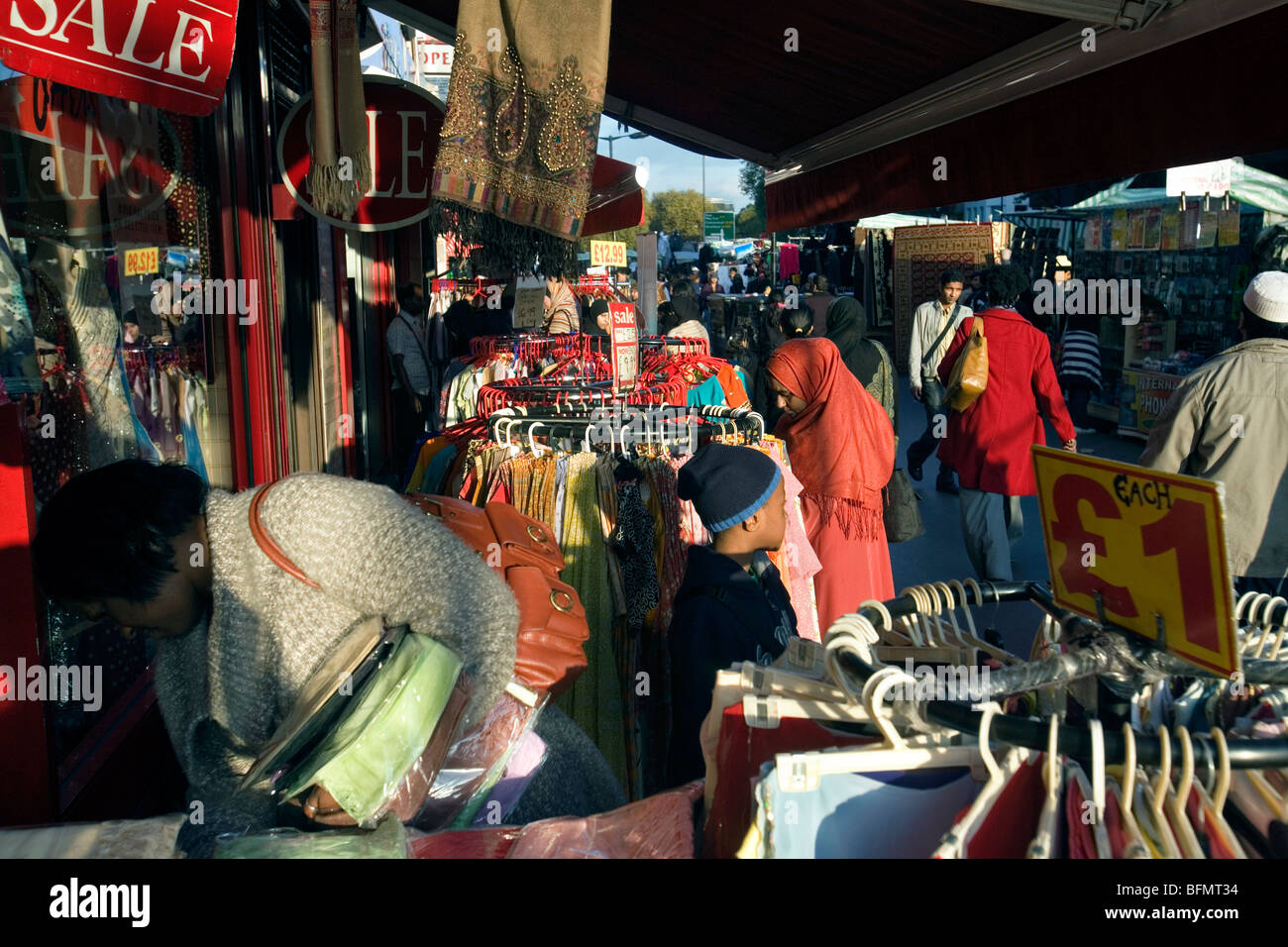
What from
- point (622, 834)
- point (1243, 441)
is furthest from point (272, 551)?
point (1243, 441)

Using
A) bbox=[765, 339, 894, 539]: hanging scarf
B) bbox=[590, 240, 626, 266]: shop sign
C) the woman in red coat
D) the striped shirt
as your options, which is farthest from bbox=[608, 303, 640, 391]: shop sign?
bbox=[590, 240, 626, 266]: shop sign

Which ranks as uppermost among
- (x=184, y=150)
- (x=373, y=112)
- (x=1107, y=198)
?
(x=1107, y=198)

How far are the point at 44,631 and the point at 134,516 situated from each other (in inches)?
29.3

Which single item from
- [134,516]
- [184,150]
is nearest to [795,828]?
[134,516]

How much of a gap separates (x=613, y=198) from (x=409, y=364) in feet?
10.1

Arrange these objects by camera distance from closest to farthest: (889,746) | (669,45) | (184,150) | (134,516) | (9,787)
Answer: (889,746), (134,516), (9,787), (184,150), (669,45)

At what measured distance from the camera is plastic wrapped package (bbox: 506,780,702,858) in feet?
4.88

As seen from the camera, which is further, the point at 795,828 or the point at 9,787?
the point at 9,787

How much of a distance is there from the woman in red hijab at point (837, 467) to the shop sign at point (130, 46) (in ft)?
9.31

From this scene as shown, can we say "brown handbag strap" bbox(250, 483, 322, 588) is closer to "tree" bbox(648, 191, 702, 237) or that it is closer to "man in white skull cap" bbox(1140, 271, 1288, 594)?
"man in white skull cap" bbox(1140, 271, 1288, 594)

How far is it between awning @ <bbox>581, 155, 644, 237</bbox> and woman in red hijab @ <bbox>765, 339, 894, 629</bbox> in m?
2.37

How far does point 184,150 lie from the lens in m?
3.69

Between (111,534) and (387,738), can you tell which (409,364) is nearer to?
(111,534)
